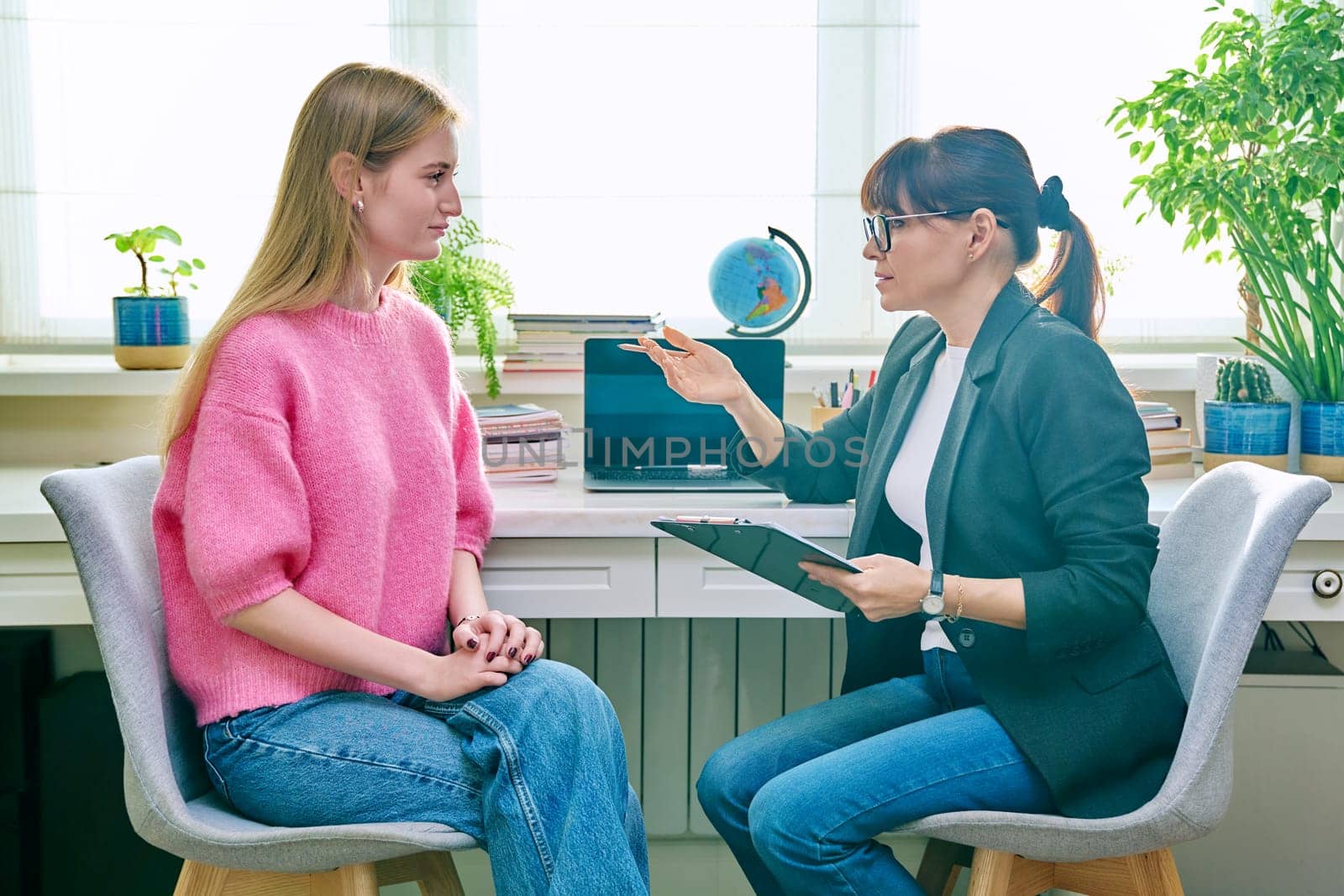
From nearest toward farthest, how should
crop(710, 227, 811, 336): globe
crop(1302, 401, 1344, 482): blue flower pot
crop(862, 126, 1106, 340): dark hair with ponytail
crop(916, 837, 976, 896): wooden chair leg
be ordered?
crop(862, 126, 1106, 340): dark hair with ponytail, crop(916, 837, 976, 896): wooden chair leg, crop(1302, 401, 1344, 482): blue flower pot, crop(710, 227, 811, 336): globe

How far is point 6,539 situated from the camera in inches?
64.5

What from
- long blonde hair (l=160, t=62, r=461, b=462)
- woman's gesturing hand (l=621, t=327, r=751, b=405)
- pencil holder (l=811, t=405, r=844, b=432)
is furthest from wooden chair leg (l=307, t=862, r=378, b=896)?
pencil holder (l=811, t=405, r=844, b=432)

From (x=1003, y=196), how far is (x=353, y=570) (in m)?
0.86

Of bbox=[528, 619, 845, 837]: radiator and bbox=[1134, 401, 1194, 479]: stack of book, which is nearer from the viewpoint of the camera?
bbox=[1134, 401, 1194, 479]: stack of book

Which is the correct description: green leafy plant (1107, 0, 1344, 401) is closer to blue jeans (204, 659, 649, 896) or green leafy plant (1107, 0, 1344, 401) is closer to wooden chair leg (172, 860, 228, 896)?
blue jeans (204, 659, 649, 896)

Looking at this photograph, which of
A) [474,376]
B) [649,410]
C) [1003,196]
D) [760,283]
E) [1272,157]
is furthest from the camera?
[474,376]

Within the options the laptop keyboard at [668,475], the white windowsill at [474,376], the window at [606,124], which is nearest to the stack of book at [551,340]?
the white windowsill at [474,376]

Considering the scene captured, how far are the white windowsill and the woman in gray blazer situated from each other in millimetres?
706

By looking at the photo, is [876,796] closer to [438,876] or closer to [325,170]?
[438,876]

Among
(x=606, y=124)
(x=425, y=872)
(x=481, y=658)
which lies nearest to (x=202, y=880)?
(x=425, y=872)

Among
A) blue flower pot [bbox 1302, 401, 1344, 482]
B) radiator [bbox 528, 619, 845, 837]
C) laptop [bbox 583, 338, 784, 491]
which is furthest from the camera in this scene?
radiator [bbox 528, 619, 845, 837]

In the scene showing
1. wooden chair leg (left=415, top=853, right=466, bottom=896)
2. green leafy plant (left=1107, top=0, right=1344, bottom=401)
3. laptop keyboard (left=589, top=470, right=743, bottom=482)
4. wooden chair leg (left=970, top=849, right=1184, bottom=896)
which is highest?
green leafy plant (left=1107, top=0, right=1344, bottom=401)

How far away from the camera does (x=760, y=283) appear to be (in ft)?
6.91

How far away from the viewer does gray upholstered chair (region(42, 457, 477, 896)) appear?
1188 millimetres
